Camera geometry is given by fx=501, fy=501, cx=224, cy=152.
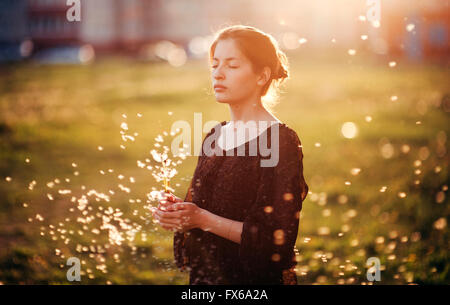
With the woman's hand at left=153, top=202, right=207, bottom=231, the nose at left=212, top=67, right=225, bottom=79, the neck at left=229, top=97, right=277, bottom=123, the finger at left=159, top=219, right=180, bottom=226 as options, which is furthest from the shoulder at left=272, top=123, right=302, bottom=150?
the finger at left=159, top=219, right=180, bottom=226

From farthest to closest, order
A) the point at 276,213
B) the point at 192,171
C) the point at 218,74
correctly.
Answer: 1. the point at 192,171
2. the point at 218,74
3. the point at 276,213

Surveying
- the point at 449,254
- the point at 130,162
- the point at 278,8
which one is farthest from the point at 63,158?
the point at 278,8

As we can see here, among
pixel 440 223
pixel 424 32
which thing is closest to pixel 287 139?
pixel 440 223

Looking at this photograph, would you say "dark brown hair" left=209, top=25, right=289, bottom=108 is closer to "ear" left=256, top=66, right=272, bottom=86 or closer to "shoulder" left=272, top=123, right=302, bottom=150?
"ear" left=256, top=66, right=272, bottom=86

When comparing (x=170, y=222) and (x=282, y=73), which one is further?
(x=282, y=73)

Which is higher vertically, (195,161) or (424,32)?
(424,32)

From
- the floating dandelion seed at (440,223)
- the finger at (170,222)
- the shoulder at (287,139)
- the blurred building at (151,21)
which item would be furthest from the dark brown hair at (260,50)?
the blurred building at (151,21)

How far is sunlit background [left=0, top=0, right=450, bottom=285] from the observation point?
514cm

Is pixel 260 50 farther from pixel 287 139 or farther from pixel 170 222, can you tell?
pixel 170 222

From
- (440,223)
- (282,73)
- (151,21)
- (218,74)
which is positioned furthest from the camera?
(151,21)

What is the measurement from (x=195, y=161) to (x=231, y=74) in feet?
26.3

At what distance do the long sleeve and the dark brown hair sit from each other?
0.38 metres

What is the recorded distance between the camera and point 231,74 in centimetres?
282
